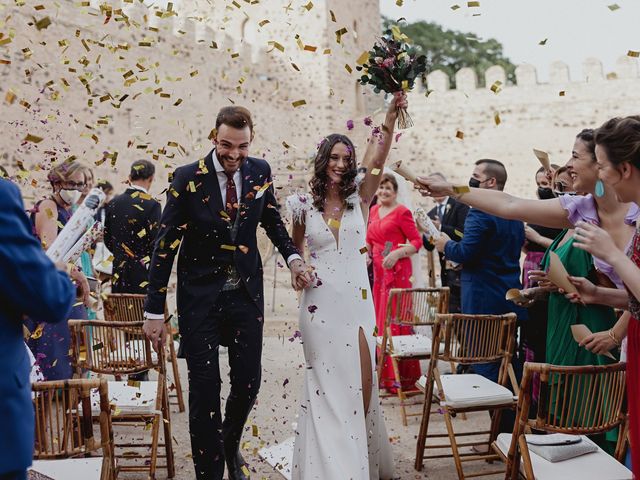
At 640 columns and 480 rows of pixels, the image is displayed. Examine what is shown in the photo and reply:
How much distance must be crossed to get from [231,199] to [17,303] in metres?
1.85

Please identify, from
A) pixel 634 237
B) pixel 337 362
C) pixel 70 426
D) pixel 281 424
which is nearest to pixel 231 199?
pixel 337 362

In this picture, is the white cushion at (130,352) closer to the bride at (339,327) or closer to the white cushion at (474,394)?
the bride at (339,327)

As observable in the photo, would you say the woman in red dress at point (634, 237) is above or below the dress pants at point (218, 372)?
above

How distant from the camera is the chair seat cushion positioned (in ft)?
16.5

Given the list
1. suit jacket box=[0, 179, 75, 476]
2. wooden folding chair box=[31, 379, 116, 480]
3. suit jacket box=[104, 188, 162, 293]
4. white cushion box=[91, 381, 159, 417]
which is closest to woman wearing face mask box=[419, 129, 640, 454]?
wooden folding chair box=[31, 379, 116, 480]

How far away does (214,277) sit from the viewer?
132 inches

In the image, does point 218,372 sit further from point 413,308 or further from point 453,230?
point 453,230

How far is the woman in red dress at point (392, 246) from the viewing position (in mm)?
5977

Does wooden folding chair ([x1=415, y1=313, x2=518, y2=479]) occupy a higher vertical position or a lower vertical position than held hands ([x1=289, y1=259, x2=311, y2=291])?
lower

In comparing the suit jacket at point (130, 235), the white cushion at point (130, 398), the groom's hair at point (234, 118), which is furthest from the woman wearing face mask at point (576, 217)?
the suit jacket at point (130, 235)

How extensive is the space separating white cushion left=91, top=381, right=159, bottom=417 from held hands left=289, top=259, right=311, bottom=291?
1.08 m

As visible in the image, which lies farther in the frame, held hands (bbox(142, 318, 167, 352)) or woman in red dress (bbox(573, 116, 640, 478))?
held hands (bbox(142, 318, 167, 352))

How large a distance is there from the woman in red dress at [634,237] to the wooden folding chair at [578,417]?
24 centimetres

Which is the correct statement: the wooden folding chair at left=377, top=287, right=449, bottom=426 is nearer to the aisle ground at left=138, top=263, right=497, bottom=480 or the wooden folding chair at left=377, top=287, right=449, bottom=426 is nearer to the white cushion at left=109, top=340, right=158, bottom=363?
the aisle ground at left=138, top=263, right=497, bottom=480
